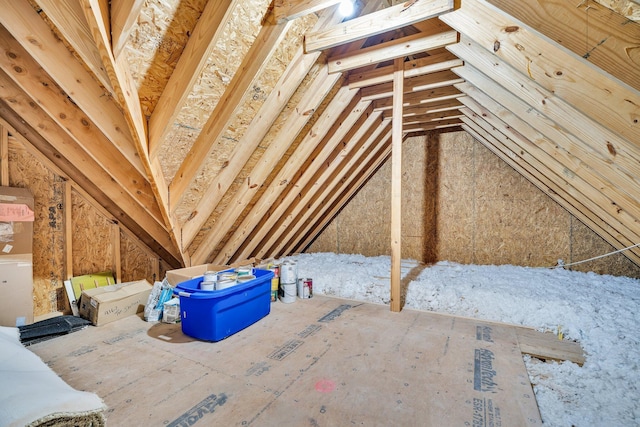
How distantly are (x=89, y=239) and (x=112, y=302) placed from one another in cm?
101

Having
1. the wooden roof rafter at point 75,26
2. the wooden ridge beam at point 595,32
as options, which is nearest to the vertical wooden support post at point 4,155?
the wooden roof rafter at point 75,26

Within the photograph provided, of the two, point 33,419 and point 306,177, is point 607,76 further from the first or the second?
point 306,177

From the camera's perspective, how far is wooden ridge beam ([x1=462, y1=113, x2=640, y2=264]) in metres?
2.98

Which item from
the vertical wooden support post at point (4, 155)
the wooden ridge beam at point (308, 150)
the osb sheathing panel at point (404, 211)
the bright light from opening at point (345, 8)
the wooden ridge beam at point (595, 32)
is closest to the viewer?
the wooden ridge beam at point (595, 32)

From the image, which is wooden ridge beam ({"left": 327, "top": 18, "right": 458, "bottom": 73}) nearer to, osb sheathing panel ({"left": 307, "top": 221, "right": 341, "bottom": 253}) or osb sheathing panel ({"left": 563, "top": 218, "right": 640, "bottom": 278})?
osb sheathing panel ({"left": 307, "top": 221, "right": 341, "bottom": 253})

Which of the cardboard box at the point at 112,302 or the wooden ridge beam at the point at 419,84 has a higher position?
the wooden ridge beam at the point at 419,84

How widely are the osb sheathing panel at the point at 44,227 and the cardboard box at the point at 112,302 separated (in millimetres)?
391

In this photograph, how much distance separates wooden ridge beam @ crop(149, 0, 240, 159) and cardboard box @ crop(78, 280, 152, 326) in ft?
4.84

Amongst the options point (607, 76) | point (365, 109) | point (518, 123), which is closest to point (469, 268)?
point (518, 123)

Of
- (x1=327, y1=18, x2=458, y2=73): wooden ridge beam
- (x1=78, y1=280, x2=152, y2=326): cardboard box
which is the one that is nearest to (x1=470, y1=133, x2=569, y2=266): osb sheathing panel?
(x1=327, y1=18, x2=458, y2=73): wooden ridge beam

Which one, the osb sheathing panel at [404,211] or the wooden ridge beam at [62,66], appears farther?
the osb sheathing panel at [404,211]

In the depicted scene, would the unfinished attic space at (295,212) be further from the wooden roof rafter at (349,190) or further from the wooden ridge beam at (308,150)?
the wooden roof rafter at (349,190)

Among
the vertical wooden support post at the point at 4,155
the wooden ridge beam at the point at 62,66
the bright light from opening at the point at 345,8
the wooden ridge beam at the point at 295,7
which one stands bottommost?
the vertical wooden support post at the point at 4,155

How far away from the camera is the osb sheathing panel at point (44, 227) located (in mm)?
2607
